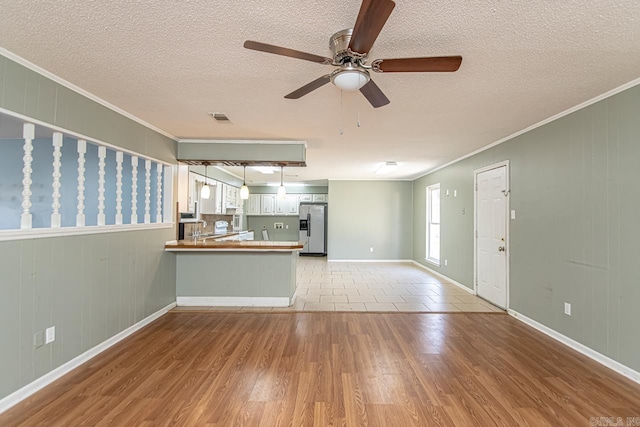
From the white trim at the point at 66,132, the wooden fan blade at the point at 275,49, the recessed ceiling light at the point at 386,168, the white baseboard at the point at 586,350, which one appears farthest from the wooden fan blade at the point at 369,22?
the recessed ceiling light at the point at 386,168

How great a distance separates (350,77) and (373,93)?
0.90 ft

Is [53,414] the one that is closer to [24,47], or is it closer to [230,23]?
[24,47]

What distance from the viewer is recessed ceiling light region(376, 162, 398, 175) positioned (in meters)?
5.95

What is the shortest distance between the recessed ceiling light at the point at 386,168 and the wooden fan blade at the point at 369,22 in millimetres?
4515

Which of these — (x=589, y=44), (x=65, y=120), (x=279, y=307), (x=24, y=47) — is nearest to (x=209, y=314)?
(x=279, y=307)

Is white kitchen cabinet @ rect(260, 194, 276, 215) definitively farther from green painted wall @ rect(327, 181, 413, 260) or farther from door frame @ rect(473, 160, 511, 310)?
door frame @ rect(473, 160, 511, 310)

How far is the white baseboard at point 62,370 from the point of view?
2035 mm

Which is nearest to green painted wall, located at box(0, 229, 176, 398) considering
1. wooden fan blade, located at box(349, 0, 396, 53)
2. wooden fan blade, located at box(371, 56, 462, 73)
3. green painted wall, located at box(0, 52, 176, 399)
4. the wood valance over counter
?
green painted wall, located at box(0, 52, 176, 399)

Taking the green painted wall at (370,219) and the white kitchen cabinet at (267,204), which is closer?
the green painted wall at (370,219)

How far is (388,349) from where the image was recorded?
2.92 meters

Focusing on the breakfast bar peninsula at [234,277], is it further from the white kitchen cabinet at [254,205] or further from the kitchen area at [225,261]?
the white kitchen cabinet at [254,205]

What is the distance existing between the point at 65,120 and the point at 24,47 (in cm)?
64

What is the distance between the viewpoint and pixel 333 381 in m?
2.36

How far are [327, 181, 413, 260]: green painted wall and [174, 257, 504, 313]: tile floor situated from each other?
3.43 ft
